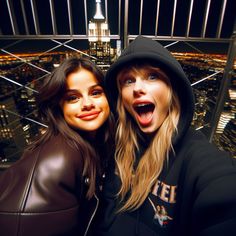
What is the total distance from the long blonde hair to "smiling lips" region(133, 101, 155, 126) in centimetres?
10

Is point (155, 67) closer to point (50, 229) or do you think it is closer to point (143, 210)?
point (143, 210)

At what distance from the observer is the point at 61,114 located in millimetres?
1581

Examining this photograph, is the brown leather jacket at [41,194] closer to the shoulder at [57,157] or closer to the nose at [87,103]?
the shoulder at [57,157]

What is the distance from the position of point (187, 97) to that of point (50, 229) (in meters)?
1.11

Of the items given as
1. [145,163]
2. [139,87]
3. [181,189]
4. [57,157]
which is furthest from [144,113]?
[57,157]

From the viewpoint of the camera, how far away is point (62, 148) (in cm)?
118

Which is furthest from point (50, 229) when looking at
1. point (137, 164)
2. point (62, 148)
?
point (137, 164)

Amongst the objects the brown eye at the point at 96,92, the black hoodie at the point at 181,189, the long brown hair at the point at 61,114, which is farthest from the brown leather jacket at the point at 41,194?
the brown eye at the point at 96,92

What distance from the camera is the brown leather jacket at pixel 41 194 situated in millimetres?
880

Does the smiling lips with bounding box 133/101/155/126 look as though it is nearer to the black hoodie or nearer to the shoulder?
the black hoodie

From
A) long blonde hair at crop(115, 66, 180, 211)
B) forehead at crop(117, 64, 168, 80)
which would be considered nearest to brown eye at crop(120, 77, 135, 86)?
forehead at crop(117, 64, 168, 80)

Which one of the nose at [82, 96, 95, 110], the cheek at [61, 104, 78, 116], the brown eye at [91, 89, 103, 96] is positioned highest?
the brown eye at [91, 89, 103, 96]

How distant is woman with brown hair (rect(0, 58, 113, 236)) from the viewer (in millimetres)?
904

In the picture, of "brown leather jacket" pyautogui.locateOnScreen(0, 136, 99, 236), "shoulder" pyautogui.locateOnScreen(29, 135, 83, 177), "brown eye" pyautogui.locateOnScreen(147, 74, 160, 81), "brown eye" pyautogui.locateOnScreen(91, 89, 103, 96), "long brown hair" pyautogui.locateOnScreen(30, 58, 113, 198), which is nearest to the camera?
"brown leather jacket" pyautogui.locateOnScreen(0, 136, 99, 236)
